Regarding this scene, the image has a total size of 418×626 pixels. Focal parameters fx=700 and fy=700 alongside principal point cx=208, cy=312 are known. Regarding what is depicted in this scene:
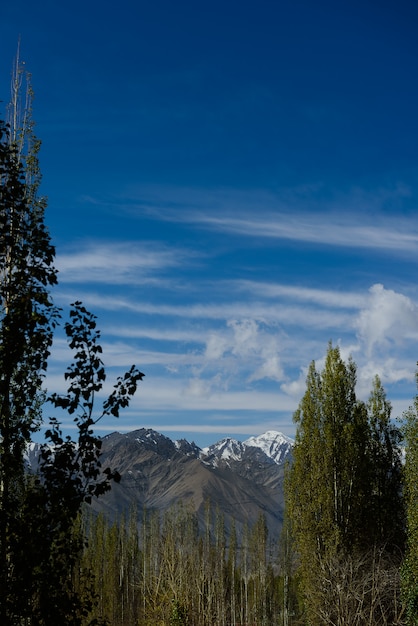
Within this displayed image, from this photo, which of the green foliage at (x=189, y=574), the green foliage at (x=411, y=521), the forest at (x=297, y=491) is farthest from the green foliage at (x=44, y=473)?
the green foliage at (x=189, y=574)

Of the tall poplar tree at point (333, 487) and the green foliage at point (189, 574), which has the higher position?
the tall poplar tree at point (333, 487)

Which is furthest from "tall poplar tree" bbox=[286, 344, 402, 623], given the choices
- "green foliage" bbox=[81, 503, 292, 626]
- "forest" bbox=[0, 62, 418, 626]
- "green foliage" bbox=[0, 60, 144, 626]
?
"green foliage" bbox=[0, 60, 144, 626]

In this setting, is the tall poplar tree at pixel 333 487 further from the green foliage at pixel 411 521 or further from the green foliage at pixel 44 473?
the green foliage at pixel 44 473

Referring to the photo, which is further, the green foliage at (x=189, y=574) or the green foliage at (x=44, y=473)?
the green foliage at (x=189, y=574)

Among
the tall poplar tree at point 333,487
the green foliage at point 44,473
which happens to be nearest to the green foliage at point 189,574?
the tall poplar tree at point 333,487

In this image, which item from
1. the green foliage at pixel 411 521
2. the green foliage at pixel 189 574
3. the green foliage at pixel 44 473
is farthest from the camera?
the green foliage at pixel 189 574

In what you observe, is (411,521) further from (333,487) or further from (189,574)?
(189,574)

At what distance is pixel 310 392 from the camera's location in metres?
31.2

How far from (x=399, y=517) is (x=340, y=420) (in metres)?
5.77

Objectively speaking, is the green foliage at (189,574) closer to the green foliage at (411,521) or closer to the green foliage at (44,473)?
the green foliage at (411,521)

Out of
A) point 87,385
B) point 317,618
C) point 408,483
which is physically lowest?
point 317,618

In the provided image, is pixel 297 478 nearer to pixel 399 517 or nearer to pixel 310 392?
pixel 310 392

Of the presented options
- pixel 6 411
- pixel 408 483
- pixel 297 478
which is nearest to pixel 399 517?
pixel 408 483

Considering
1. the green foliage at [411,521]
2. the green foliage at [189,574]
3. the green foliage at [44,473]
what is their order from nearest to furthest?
the green foliage at [44,473] < the green foliage at [411,521] < the green foliage at [189,574]
